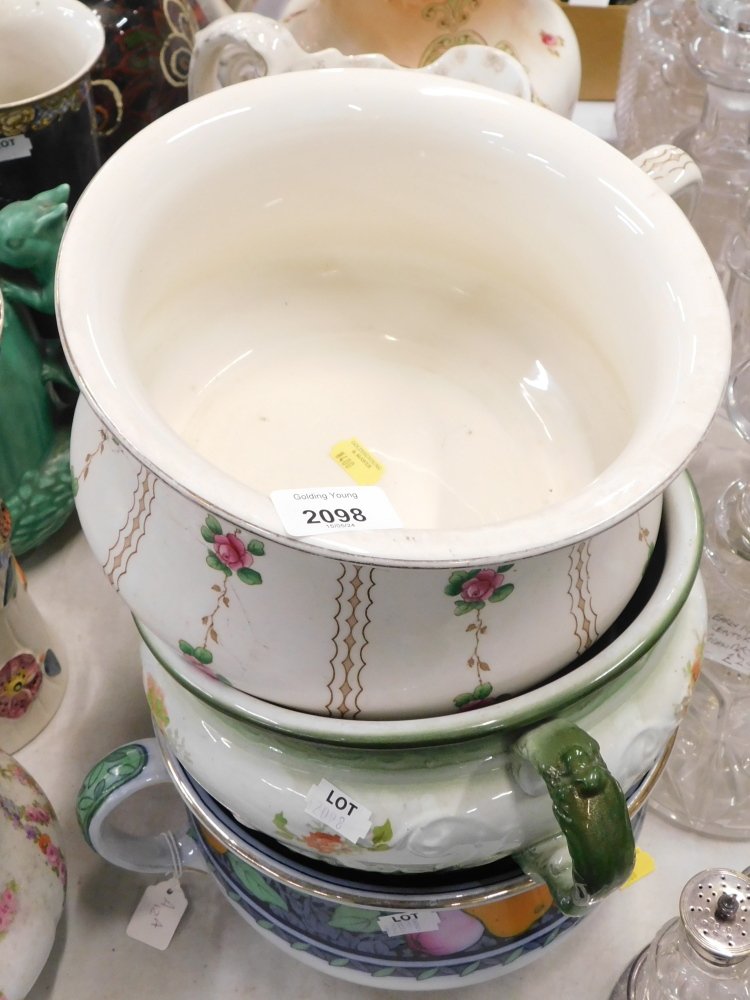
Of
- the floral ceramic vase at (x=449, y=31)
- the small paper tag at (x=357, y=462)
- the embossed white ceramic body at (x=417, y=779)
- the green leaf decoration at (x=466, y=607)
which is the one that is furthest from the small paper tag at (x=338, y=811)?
the floral ceramic vase at (x=449, y=31)

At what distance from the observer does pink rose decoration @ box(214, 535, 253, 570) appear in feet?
1.15

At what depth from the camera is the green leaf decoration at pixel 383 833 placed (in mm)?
400

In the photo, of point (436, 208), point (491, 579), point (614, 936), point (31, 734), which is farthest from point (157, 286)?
point (614, 936)

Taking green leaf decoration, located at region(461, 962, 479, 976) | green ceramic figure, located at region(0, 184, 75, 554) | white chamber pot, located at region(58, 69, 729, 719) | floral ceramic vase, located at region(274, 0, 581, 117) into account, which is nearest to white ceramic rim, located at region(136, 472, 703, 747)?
white chamber pot, located at region(58, 69, 729, 719)

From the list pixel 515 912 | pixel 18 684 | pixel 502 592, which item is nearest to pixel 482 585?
pixel 502 592

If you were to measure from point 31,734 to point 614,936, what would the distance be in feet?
1.42

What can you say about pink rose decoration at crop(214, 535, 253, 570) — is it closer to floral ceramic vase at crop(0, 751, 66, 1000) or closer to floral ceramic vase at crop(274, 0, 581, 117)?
floral ceramic vase at crop(0, 751, 66, 1000)

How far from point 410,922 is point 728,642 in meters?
0.27

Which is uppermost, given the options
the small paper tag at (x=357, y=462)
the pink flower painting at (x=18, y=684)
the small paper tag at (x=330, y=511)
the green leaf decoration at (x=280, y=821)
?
the small paper tag at (x=330, y=511)

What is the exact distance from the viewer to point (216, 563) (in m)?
0.36

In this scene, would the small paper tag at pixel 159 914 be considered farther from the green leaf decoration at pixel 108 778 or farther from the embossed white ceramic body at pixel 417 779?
the embossed white ceramic body at pixel 417 779

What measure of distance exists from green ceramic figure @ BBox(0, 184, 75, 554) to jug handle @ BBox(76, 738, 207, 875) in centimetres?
27

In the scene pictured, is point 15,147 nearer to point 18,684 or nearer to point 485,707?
point 18,684

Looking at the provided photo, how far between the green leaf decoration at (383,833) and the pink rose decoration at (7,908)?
242 mm
